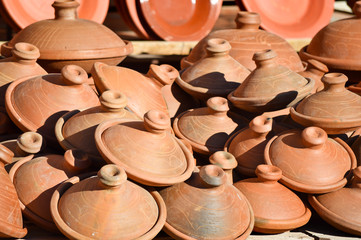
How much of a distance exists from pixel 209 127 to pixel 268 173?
0.60m

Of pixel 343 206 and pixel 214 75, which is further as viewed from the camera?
Result: pixel 214 75

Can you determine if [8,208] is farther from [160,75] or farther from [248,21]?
[248,21]

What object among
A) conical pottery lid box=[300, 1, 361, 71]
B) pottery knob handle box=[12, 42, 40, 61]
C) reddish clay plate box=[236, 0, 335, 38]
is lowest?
reddish clay plate box=[236, 0, 335, 38]

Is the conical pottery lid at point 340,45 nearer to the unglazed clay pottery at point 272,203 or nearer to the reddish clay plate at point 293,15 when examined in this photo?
the unglazed clay pottery at point 272,203

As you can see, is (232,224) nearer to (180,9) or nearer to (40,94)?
(40,94)

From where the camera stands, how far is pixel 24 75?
3.35m

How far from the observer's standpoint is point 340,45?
4.20 meters

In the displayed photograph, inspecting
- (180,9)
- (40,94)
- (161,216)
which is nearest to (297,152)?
(161,216)

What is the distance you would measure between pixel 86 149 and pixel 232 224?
0.80 meters

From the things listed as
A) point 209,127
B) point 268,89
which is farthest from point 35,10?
point 268,89

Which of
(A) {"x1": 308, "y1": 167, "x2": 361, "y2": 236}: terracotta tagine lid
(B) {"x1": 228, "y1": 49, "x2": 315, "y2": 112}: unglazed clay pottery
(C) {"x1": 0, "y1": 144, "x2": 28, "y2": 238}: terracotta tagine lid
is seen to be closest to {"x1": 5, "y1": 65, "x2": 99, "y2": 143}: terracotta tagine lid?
(C) {"x1": 0, "y1": 144, "x2": 28, "y2": 238}: terracotta tagine lid

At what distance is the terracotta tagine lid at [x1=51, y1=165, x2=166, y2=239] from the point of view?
238cm

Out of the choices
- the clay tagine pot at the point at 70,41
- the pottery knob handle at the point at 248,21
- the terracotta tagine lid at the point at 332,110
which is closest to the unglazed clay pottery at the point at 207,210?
the terracotta tagine lid at the point at 332,110

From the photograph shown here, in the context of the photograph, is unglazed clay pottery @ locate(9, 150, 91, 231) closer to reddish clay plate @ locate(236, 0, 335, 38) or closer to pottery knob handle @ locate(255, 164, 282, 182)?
pottery knob handle @ locate(255, 164, 282, 182)
